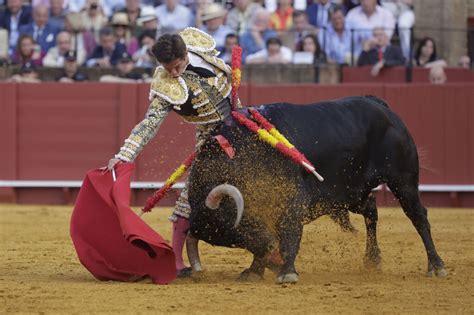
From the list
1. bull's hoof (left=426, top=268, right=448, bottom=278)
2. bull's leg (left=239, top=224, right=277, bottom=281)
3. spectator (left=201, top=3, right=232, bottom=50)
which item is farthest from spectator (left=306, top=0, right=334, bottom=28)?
bull's leg (left=239, top=224, right=277, bottom=281)

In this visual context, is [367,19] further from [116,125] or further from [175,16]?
[116,125]

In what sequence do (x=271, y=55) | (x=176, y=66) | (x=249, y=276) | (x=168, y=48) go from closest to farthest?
(x=168, y=48)
(x=176, y=66)
(x=249, y=276)
(x=271, y=55)

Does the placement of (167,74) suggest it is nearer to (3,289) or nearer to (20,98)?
(3,289)

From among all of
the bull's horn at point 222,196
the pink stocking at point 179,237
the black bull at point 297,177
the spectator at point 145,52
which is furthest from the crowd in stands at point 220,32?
the bull's horn at point 222,196

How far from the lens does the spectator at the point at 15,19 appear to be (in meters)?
12.7

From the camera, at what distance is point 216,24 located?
12.2 meters

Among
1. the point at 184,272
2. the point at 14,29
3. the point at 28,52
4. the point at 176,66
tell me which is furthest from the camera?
the point at 14,29

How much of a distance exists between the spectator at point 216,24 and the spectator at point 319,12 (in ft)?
2.85

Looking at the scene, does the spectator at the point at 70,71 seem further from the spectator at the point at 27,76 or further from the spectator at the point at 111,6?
the spectator at the point at 111,6

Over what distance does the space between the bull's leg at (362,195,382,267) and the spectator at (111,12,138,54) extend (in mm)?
5543

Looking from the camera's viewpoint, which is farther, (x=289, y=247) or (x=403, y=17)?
(x=403, y=17)

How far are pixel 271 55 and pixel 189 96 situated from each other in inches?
238

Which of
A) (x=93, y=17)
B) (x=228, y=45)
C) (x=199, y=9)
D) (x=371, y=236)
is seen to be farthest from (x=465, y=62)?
(x=371, y=236)

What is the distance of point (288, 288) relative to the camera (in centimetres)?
613
